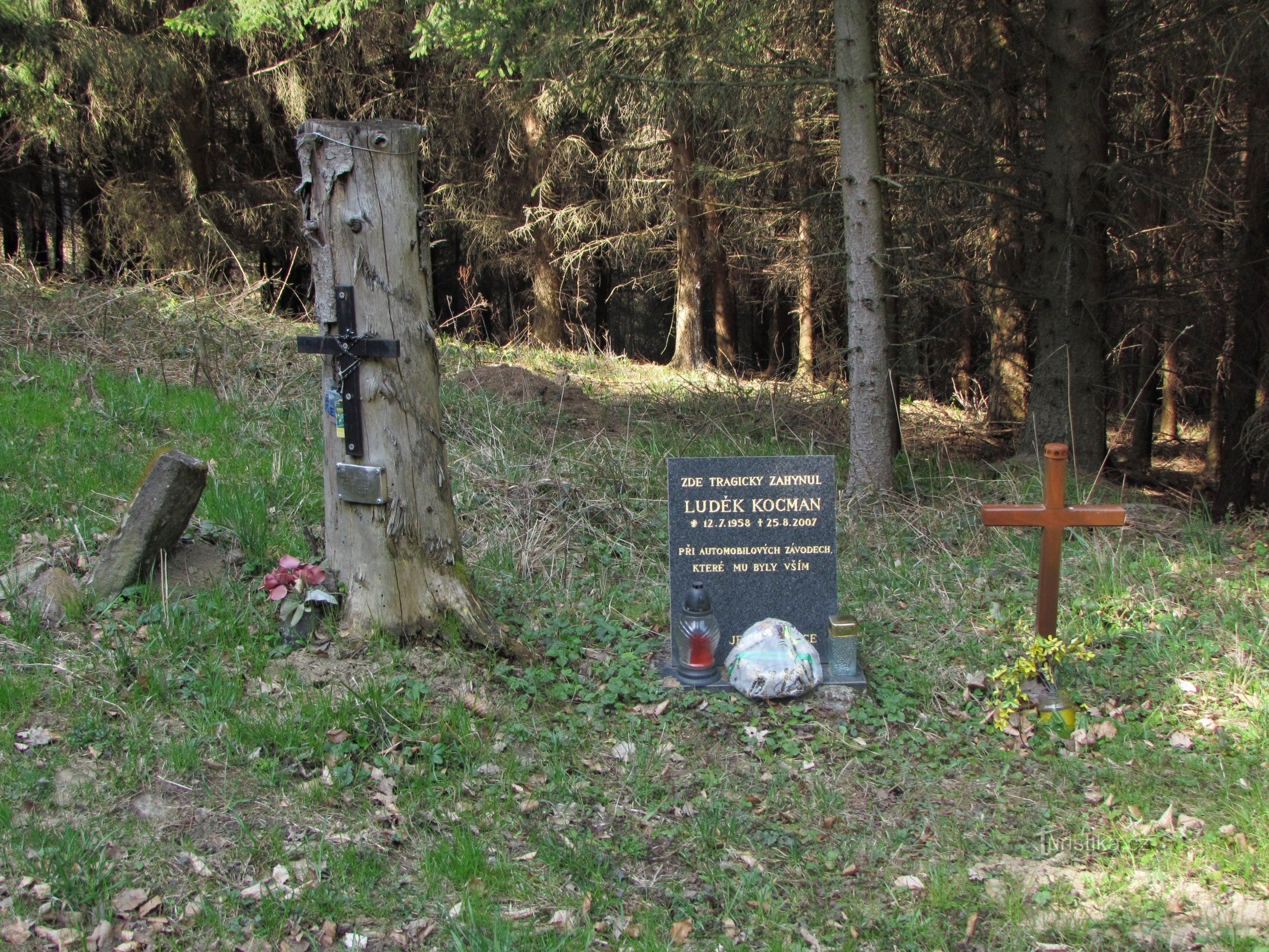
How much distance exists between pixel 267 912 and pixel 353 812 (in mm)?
566

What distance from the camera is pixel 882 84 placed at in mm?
8859

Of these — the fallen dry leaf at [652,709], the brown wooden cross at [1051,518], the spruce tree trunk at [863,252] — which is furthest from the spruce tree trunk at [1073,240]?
the fallen dry leaf at [652,709]

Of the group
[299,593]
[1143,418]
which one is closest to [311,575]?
[299,593]

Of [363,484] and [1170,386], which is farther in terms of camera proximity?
[1170,386]

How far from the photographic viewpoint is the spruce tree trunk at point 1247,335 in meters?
9.52

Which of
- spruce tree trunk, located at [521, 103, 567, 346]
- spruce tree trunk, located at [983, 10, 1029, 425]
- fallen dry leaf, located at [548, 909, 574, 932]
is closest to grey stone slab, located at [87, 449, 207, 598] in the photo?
fallen dry leaf, located at [548, 909, 574, 932]

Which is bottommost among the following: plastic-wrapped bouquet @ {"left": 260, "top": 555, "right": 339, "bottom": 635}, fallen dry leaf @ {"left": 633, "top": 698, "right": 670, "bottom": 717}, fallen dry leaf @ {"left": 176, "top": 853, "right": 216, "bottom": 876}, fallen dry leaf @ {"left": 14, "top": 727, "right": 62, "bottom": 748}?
fallen dry leaf @ {"left": 176, "top": 853, "right": 216, "bottom": 876}

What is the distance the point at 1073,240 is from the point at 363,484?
6492 millimetres

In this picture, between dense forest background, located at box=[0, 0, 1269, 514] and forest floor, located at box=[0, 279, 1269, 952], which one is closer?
forest floor, located at box=[0, 279, 1269, 952]

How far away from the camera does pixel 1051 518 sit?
15.1 feet

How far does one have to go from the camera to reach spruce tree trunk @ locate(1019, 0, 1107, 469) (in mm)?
8250

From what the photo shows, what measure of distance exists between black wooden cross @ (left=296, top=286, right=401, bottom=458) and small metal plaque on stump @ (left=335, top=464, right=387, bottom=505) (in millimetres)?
191

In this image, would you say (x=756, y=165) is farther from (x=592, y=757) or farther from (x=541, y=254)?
(x=592, y=757)

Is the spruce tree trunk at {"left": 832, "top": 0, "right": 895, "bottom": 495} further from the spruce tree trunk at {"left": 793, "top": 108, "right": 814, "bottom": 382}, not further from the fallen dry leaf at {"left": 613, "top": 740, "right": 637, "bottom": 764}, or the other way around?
the fallen dry leaf at {"left": 613, "top": 740, "right": 637, "bottom": 764}
